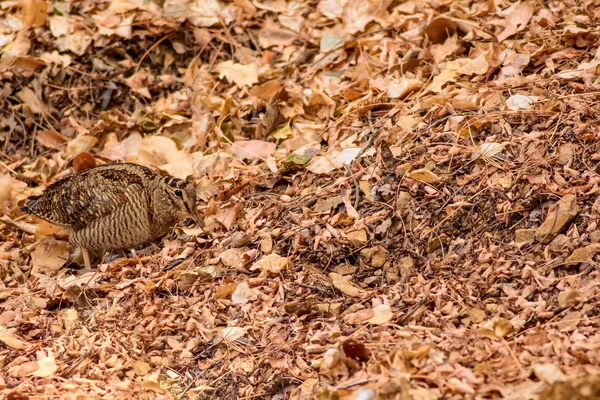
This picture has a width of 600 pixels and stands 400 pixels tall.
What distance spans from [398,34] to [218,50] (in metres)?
1.77

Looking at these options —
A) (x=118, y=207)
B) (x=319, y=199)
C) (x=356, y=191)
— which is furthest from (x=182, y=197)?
(x=356, y=191)

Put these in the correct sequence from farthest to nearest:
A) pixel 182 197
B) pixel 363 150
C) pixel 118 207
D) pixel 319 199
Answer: pixel 118 207 < pixel 182 197 < pixel 363 150 < pixel 319 199

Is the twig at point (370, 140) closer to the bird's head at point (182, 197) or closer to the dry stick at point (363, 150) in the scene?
the dry stick at point (363, 150)

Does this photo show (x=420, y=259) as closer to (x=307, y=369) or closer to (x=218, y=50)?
(x=307, y=369)

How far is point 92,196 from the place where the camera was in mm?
6289

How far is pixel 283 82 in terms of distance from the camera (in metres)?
7.28

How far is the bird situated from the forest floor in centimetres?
18

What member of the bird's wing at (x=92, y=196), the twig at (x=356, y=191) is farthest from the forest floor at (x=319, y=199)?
the bird's wing at (x=92, y=196)

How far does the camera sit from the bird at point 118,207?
6125 mm

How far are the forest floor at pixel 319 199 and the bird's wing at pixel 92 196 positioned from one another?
0.37m

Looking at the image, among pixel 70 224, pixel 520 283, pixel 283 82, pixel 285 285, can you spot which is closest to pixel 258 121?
pixel 283 82

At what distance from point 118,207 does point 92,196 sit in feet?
0.75

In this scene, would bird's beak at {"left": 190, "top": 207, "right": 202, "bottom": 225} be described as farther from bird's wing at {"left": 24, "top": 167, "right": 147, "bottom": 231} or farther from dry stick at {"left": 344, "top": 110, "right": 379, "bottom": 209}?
dry stick at {"left": 344, "top": 110, "right": 379, "bottom": 209}

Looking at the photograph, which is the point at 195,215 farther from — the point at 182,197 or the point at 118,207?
the point at 118,207
